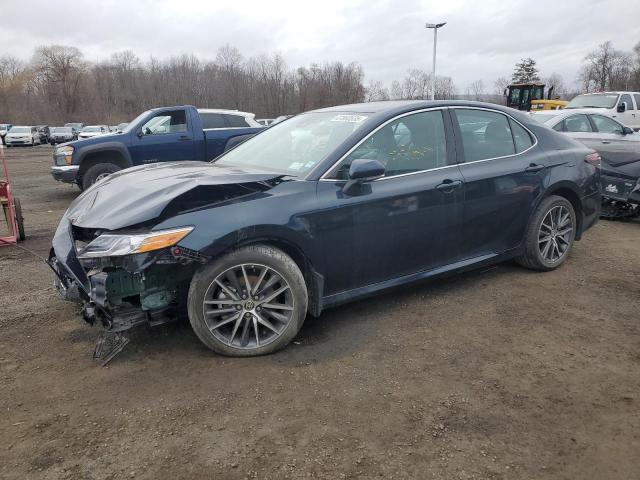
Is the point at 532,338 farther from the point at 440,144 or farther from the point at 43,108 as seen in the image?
the point at 43,108

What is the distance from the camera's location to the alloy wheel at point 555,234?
477 cm

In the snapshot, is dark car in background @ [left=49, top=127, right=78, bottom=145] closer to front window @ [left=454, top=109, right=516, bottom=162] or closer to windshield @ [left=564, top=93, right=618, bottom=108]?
windshield @ [left=564, top=93, right=618, bottom=108]

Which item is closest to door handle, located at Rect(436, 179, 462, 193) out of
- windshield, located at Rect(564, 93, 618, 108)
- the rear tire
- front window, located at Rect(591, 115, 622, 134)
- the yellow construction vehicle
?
front window, located at Rect(591, 115, 622, 134)

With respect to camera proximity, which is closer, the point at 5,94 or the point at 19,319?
the point at 19,319

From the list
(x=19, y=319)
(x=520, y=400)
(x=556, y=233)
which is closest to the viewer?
(x=520, y=400)

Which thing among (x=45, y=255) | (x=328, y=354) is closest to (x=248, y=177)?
(x=328, y=354)

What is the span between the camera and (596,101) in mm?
15531

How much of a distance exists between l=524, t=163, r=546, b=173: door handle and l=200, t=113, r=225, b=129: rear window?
774cm

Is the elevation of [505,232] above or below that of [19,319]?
above

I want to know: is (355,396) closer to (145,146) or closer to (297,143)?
(297,143)

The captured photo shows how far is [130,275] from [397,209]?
6.36 ft

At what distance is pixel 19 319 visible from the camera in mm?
3967

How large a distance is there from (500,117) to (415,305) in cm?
198

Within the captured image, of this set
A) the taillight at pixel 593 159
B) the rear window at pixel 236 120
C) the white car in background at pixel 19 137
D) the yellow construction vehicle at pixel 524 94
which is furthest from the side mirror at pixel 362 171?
the white car in background at pixel 19 137
